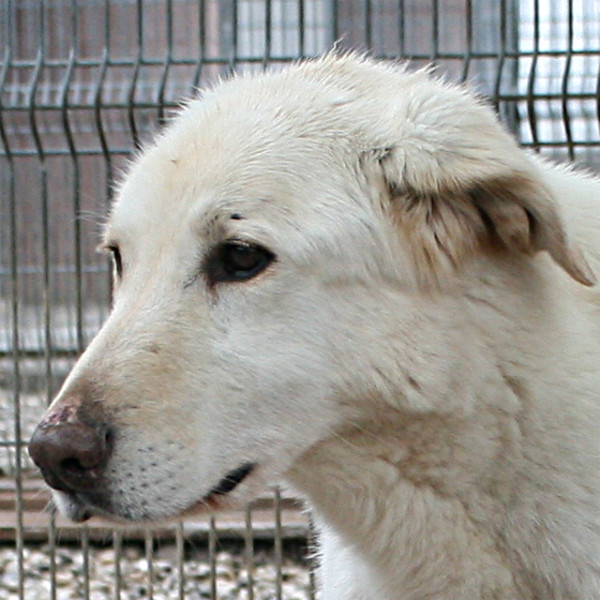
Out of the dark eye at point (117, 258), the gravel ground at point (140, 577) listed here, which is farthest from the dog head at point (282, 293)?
the gravel ground at point (140, 577)

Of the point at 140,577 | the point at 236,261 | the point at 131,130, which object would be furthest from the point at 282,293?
the point at 140,577

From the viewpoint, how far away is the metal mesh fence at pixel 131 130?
4598 millimetres

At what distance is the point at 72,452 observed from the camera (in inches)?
93.5

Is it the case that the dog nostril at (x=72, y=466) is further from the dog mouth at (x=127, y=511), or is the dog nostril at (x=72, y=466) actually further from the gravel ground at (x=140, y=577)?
the gravel ground at (x=140, y=577)

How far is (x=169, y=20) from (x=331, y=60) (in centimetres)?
189

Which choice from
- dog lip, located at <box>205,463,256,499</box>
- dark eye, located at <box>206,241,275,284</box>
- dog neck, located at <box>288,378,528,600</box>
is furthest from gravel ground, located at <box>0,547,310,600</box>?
dark eye, located at <box>206,241,275,284</box>

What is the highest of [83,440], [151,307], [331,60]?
[331,60]

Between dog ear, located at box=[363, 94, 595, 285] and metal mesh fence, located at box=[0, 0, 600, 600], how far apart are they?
1.16 m

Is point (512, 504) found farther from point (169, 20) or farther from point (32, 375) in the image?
point (32, 375)

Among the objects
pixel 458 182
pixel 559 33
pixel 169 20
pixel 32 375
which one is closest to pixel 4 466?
pixel 32 375

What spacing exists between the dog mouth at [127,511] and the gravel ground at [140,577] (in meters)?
3.02

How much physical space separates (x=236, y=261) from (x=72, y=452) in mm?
519

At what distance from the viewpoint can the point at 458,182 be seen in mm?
2504

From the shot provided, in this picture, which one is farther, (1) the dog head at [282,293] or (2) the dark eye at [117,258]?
(2) the dark eye at [117,258]
